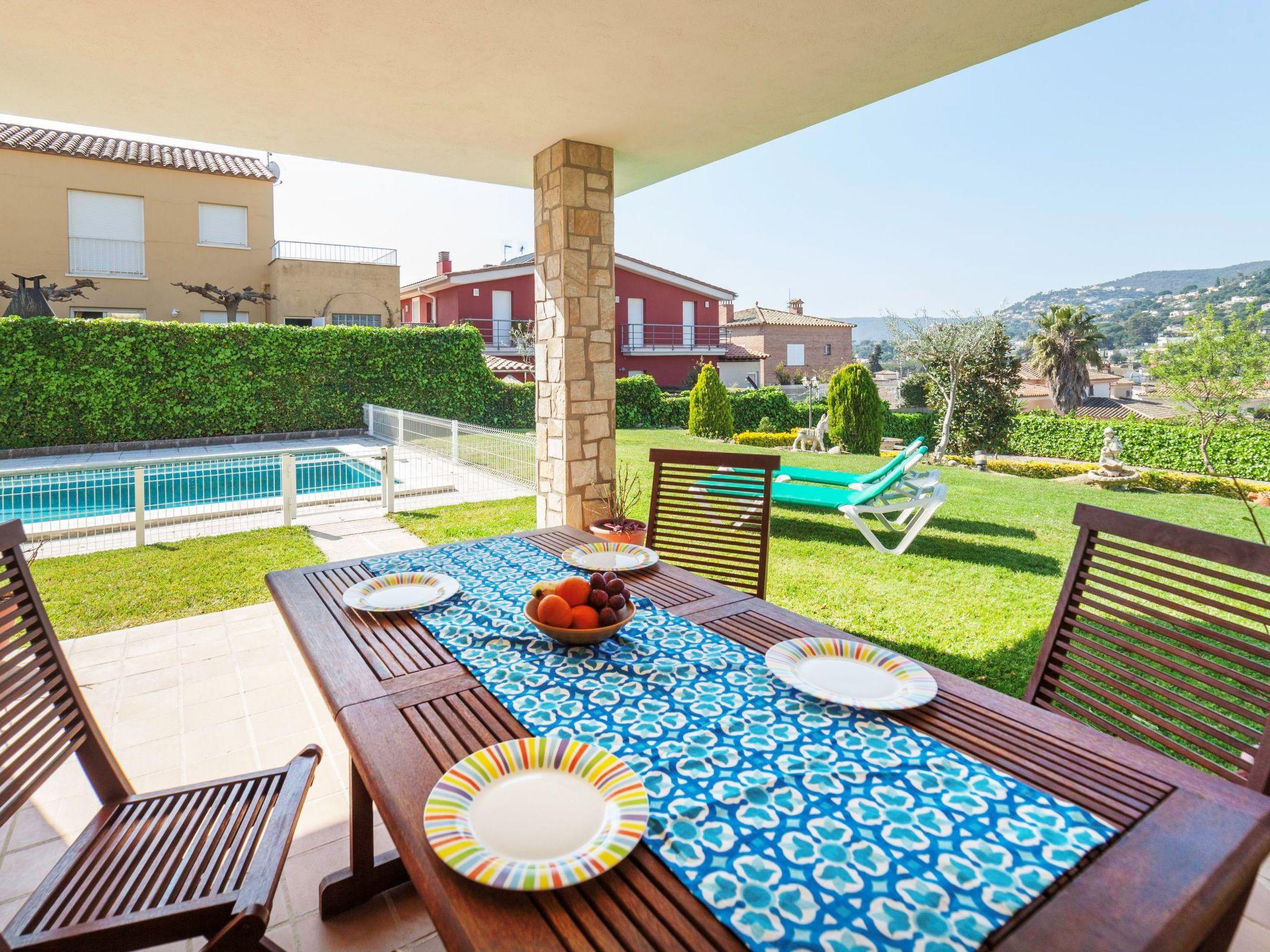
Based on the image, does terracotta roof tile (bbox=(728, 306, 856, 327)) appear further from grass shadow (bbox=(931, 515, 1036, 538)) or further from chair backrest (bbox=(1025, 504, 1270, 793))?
chair backrest (bbox=(1025, 504, 1270, 793))

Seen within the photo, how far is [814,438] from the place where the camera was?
11.9 metres

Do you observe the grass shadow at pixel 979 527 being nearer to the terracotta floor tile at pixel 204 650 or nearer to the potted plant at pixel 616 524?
the potted plant at pixel 616 524

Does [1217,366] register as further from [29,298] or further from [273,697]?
[29,298]

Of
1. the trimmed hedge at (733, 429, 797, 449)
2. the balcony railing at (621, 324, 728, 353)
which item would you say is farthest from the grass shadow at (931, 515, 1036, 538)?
the balcony railing at (621, 324, 728, 353)

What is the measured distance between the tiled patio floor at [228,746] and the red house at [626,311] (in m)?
14.3

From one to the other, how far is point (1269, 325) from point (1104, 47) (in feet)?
70.0

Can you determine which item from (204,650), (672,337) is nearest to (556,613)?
(204,650)

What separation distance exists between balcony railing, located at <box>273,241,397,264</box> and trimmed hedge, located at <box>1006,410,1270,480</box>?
1442 centimetres

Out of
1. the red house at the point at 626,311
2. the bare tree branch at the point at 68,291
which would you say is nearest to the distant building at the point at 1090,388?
the red house at the point at 626,311

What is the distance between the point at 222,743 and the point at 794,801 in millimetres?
2287

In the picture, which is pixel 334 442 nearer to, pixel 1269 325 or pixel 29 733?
pixel 29 733

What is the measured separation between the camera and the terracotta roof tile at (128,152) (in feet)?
44.0

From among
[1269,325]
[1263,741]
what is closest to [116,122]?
[1263,741]

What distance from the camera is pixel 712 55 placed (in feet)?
9.54
